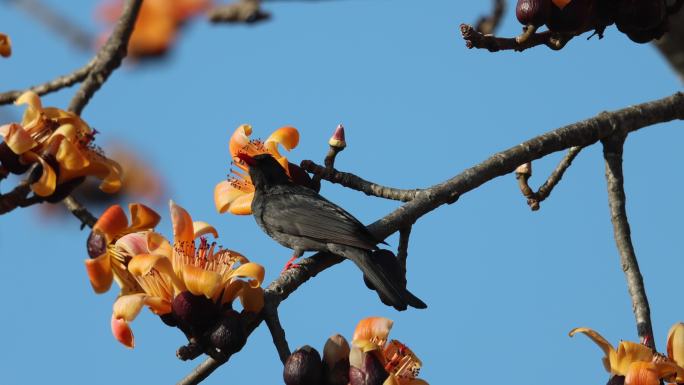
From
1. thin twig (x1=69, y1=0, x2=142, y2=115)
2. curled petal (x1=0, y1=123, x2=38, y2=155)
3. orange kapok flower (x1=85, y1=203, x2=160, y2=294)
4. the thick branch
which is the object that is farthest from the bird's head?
orange kapok flower (x1=85, y1=203, x2=160, y2=294)

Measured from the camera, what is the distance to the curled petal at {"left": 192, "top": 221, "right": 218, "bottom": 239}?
3.14 meters

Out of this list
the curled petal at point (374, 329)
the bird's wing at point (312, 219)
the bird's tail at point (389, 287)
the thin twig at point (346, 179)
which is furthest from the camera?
the bird's wing at point (312, 219)

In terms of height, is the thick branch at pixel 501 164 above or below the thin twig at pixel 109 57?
below

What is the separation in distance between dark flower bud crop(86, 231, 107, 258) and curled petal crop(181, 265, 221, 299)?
0.30 meters

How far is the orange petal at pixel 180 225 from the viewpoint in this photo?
3.00m

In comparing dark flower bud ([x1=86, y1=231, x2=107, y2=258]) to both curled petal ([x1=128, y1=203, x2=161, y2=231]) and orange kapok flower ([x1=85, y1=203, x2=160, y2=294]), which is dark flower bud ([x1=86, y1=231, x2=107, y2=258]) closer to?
orange kapok flower ([x1=85, y1=203, x2=160, y2=294])

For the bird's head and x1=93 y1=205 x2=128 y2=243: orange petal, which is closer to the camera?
x1=93 y1=205 x2=128 y2=243: orange petal

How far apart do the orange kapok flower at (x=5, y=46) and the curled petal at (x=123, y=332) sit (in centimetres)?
104

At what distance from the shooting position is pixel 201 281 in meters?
2.83

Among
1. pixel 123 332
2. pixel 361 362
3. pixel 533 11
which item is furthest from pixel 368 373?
pixel 533 11

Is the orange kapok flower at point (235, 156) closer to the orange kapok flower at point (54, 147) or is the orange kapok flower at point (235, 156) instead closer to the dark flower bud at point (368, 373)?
the orange kapok flower at point (54, 147)

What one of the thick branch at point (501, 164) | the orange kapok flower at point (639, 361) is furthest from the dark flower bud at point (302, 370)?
the orange kapok flower at point (639, 361)

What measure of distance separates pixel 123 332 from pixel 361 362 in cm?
60

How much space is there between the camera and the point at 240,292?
114 inches
